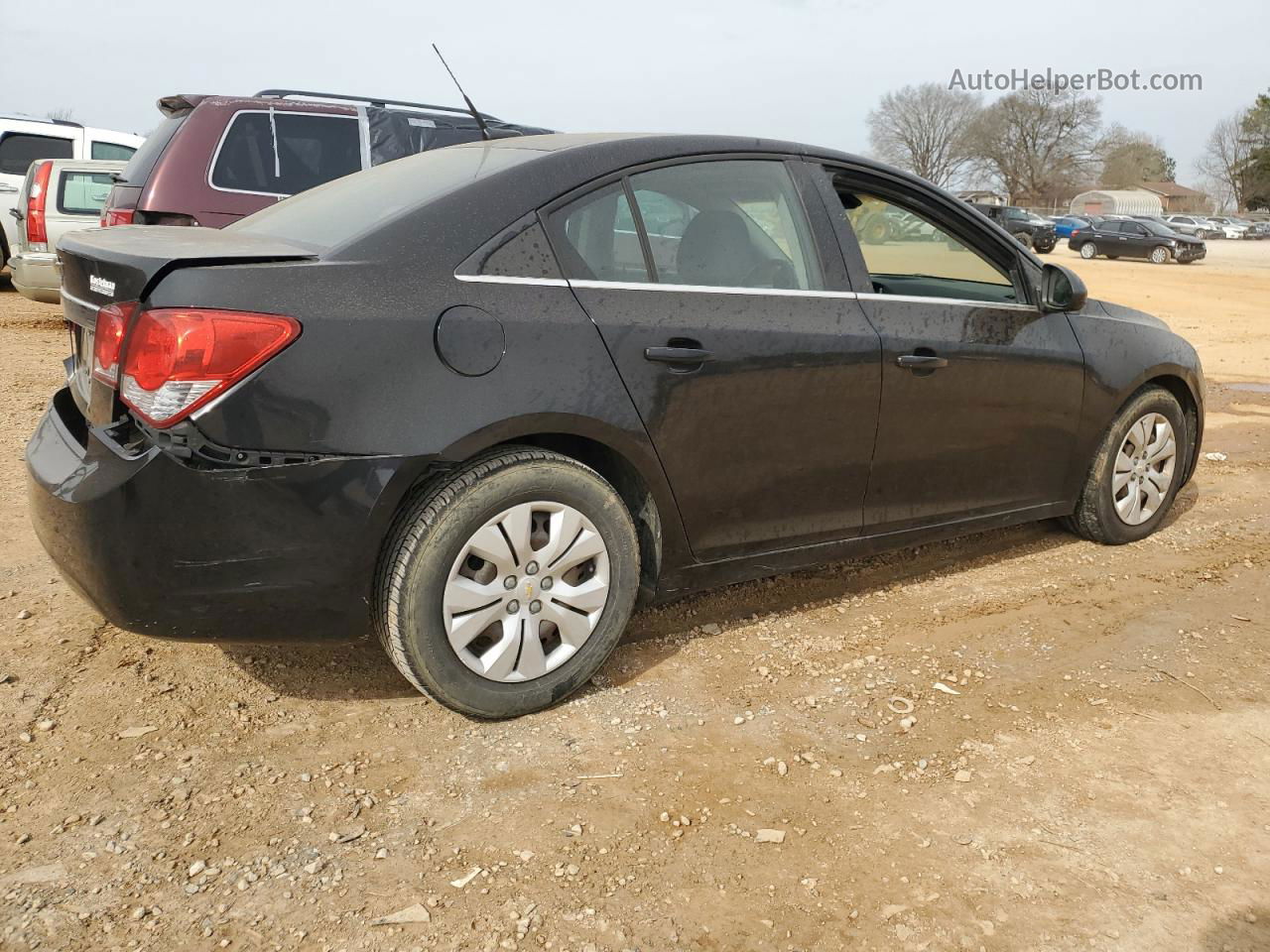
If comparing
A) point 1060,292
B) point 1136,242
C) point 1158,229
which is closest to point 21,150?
point 1060,292

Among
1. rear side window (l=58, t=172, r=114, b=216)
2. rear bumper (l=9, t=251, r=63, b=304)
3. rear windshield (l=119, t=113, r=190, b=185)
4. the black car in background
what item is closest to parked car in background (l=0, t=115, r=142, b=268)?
rear side window (l=58, t=172, r=114, b=216)

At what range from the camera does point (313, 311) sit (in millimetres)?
2668

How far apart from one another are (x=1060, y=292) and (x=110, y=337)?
3252 millimetres

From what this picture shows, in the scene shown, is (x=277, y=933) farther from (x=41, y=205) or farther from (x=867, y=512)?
(x=41, y=205)

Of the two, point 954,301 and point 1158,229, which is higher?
point 1158,229

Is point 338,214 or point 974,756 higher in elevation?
point 338,214

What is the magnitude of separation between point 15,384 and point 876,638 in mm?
6410

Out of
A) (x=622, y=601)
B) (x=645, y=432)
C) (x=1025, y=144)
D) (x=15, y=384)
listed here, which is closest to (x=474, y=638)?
(x=622, y=601)

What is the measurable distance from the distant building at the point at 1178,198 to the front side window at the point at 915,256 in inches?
4735

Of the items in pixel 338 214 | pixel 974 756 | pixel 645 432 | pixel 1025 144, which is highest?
pixel 1025 144

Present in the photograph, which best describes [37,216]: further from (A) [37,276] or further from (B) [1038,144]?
(B) [1038,144]

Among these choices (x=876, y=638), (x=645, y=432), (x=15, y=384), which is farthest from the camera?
(x=15, y=384)

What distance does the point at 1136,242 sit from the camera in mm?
33438

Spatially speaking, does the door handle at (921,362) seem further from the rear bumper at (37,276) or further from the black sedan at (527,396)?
the rear bumper at (37,276)
